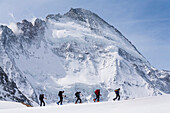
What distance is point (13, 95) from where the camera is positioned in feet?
559

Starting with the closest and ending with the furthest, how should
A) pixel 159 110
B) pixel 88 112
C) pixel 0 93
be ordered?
pixel 159 110 → pixel 88 112 → pixel 0 93

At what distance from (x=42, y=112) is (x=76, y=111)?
3060 millimetres

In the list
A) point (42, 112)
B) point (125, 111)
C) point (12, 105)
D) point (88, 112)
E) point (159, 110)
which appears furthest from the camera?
point (12, 105)

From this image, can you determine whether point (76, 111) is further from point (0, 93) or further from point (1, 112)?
point (0, 93)

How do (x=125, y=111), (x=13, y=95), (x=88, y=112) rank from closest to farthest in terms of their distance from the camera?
(x=125, y=111) < (x=88, y=112) < (x=13, y=95)

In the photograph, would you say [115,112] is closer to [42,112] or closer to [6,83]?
[42,112]

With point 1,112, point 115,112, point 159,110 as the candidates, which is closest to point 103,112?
point 115,112

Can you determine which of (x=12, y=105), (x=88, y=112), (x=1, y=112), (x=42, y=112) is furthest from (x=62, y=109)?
(x=12, y=105)

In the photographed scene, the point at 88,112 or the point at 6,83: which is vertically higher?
the point at 6,83

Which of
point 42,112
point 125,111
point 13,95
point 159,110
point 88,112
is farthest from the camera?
point 13,95

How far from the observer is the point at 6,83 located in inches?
6914

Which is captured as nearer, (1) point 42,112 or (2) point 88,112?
(2) point 88,112

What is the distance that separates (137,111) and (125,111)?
0.89 metres

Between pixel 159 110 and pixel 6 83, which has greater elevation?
pixel 6 83
